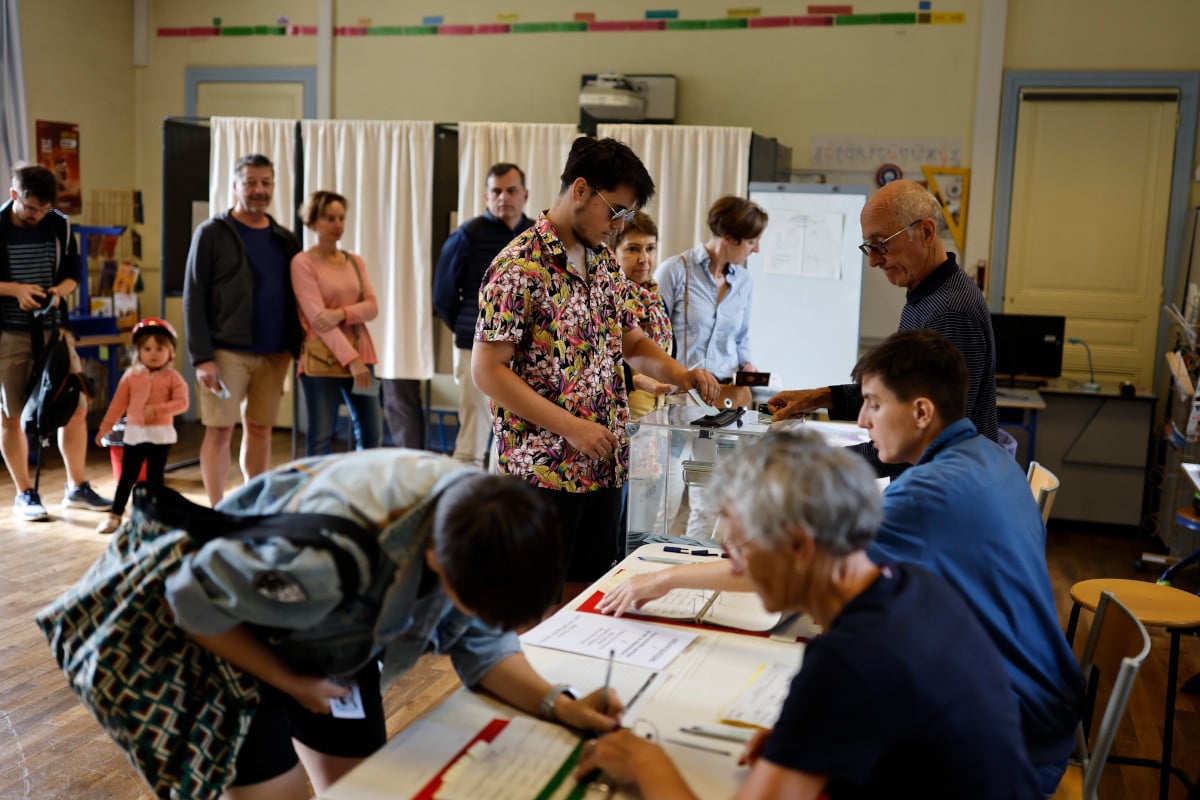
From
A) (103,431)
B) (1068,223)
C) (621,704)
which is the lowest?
(103,431)

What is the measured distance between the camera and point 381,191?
6.02m

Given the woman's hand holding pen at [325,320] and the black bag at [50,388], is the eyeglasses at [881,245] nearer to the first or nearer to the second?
the woman's hand holding pen at [325,320]

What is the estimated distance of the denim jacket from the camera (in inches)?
48.5

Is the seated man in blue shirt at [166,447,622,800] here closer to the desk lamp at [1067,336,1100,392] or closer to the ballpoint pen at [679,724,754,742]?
the ballpoint pen at [679,724,754,742]

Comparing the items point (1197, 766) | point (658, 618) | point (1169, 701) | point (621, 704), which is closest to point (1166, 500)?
point (1197, 766)

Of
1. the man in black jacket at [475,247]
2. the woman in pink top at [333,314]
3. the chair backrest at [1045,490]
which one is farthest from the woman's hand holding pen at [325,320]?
the chair backrest at [1045,490]

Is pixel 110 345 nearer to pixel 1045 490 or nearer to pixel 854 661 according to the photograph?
pixel 1045 490

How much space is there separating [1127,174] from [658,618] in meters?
5.13

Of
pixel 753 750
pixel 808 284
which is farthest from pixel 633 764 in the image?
pixel 808 284

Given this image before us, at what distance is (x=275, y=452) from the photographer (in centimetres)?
679

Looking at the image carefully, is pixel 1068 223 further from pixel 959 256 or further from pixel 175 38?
pixel 175 38

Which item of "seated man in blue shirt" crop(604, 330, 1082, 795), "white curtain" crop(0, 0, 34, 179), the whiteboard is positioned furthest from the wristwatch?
"white curtain" crop(0, 0, 34, 179)

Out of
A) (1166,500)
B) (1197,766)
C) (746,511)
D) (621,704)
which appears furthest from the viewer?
(1166,500)

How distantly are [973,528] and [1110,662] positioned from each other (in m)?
0.53
